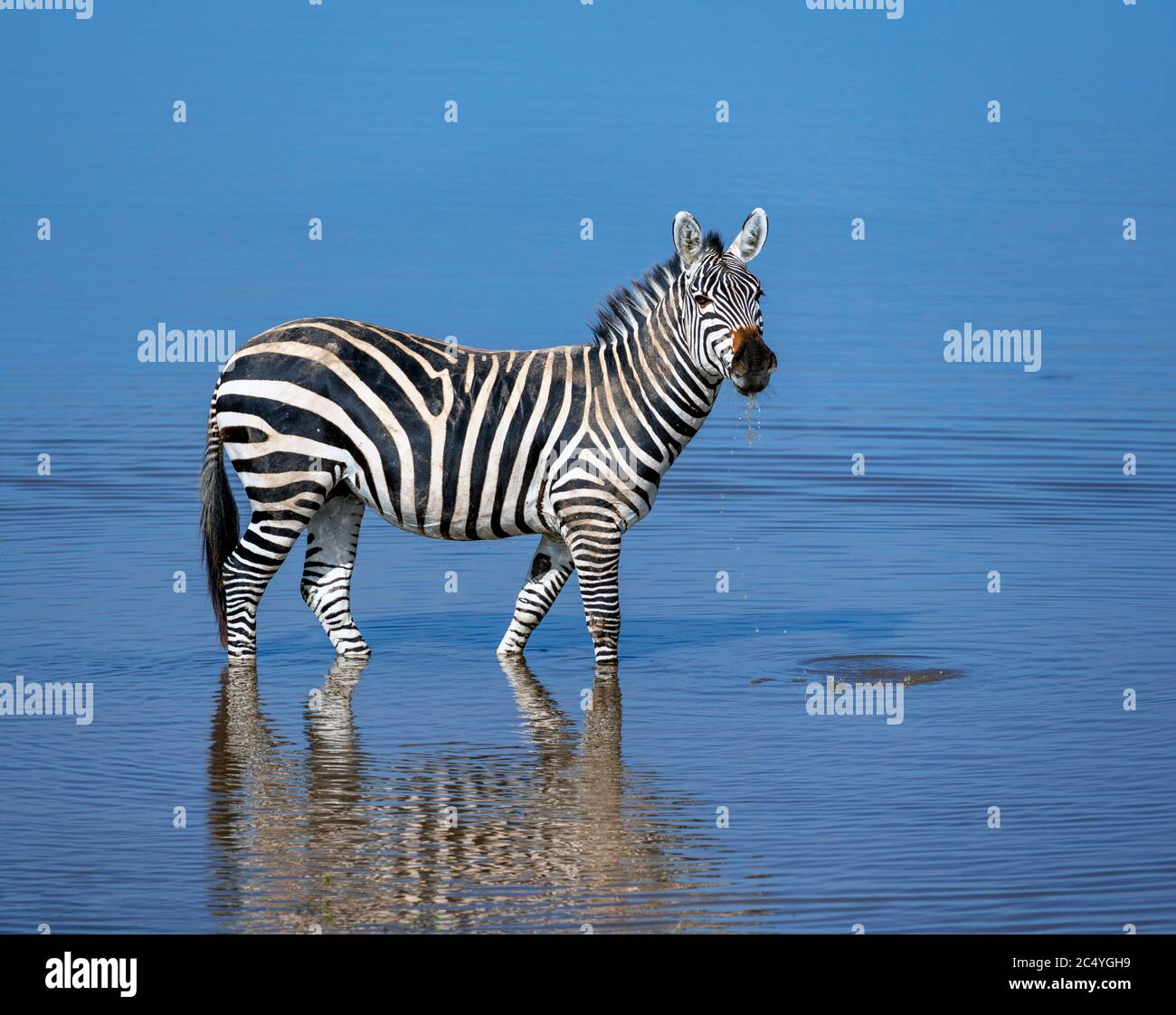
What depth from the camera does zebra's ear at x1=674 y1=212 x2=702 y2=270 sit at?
13203 mm

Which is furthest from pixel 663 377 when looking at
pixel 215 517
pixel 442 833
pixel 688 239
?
pixel 442 833

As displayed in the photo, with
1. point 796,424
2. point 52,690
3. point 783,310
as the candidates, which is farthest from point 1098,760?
Answer: point 783,310

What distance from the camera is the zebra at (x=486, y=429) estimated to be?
13.1 metres

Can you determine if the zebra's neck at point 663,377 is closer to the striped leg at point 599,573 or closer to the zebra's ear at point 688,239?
the zebra's ear at point 688,239

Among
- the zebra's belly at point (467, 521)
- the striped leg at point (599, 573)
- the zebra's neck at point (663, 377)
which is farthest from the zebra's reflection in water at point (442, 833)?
the zebra's neck at point (663, 377)

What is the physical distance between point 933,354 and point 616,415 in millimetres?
14672

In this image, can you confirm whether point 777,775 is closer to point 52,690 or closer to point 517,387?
point 517,387

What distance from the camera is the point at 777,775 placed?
35.6ft

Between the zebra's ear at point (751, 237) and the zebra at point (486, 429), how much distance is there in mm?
11

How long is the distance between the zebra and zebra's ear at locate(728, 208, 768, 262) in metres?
0.01

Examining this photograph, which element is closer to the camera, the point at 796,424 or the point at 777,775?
the point at 777,775

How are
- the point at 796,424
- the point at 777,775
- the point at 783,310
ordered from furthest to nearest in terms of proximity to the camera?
1. the point at 783,310
2. the point at 796,424
3. the point at 777,775

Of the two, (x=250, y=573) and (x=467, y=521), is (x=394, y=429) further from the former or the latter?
(x=250, y=573)

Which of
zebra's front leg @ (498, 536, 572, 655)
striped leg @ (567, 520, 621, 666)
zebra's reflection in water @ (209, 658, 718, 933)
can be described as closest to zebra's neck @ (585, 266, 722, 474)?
striped leg @ (567, 520, 621, 666)
